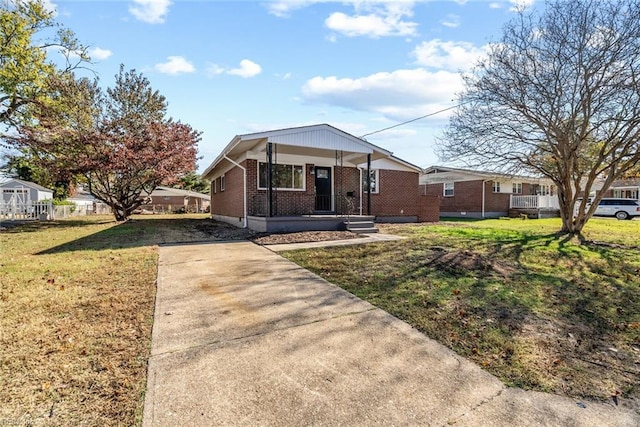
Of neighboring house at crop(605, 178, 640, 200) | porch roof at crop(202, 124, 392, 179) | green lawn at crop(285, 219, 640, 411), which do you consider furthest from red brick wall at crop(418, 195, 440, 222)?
neighboring house at crop(605, 178, 640, 200)

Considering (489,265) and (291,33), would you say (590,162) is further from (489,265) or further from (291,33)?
(291,33)

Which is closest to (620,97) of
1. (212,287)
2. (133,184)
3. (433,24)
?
(433,24)

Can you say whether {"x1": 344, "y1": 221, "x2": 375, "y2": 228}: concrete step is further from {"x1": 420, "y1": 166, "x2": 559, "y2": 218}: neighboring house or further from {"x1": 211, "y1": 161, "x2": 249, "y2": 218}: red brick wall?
{"x1": 420, "y1": 166, "x2": 559, "y2": 218}: neighboring house

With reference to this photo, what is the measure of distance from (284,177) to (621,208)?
26324 millimetres

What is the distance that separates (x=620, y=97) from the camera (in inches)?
390

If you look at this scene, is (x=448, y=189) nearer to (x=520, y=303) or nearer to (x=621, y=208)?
(x=621, y=208)

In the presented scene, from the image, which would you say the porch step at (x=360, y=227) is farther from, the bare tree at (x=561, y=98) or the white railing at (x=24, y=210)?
the white railing at (x=24, y=210)

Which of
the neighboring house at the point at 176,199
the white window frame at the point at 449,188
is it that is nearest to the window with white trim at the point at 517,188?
the white window frame at the point at 449,188

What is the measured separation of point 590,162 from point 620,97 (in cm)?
348

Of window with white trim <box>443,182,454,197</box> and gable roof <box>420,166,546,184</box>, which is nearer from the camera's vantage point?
gable roof <box>420,166,546,184</box>

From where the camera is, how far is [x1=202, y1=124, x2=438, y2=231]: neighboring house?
11.4 metres

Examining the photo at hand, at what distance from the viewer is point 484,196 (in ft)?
78.0

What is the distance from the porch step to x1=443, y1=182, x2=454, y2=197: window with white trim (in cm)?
1644

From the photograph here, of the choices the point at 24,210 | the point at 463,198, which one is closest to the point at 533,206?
the point at 463,198
